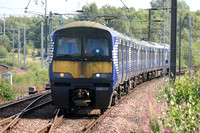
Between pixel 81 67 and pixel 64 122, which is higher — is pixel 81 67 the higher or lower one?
the higher one

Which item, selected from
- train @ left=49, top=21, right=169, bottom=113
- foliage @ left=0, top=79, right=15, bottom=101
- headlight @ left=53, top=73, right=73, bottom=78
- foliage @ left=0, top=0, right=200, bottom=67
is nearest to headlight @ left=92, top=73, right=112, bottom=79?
train @ left=49, top=21, right=169, bottom=113

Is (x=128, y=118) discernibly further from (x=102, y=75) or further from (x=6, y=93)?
(x=6, y=93)

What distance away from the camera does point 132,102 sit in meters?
14.2

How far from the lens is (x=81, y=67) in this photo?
10.6 m

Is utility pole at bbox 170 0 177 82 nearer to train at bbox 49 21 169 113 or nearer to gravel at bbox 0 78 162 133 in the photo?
gravel at bbox 0 78 162 133

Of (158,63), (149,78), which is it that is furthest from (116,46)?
(158,63)

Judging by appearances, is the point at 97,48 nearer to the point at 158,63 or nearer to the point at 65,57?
the point at 65,57

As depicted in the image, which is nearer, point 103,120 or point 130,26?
point 103,120

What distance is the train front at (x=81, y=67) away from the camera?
10547 mm

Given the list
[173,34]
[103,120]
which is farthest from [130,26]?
[103,120]

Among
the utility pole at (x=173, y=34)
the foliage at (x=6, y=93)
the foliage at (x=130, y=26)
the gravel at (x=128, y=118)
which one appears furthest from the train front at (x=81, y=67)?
the foliage at (x=130, y=26)

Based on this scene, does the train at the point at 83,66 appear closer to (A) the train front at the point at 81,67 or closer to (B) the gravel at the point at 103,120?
(A) the train front at the point at 81,67

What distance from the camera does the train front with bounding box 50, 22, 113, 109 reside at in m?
10.5

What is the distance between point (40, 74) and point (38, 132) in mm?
28429
